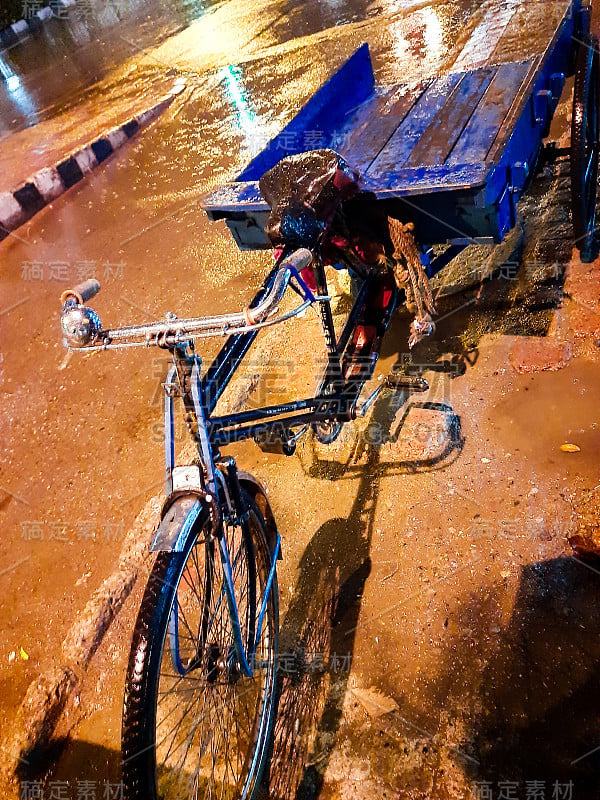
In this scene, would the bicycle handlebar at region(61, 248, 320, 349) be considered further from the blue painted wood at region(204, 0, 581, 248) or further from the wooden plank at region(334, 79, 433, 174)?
the wooden plank at region(334, 79, 433, 174)

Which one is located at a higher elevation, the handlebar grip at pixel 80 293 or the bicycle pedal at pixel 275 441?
the handlebar grip at pixel 80 293

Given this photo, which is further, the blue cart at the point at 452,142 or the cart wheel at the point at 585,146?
the cart wheel at the point at 585,146

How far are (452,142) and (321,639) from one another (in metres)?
2.95

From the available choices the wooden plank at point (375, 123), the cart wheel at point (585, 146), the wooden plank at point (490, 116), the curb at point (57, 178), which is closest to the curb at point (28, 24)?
the curb at point (57, 178)

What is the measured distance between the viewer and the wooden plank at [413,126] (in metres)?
3.25

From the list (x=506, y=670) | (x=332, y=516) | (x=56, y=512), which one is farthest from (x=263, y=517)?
(x=56, y=512)

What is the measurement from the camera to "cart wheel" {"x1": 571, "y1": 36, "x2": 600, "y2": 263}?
3.17m

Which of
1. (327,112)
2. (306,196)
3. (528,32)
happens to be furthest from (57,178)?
(306,196)

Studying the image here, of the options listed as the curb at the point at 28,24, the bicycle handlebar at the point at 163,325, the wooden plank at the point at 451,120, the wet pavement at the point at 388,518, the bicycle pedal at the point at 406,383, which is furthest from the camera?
the curb at the point at 28,24

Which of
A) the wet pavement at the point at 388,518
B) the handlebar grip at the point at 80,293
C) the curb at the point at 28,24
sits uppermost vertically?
the curb at the point at 28,24

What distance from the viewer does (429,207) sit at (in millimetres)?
2568

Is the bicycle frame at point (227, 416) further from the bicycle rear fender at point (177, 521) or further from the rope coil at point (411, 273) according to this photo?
the rope coil at point (411, 273)

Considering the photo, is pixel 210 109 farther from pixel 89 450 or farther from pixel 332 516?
pixel 332 516

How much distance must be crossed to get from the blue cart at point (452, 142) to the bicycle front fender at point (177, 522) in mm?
1683
